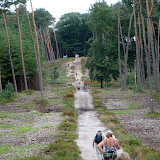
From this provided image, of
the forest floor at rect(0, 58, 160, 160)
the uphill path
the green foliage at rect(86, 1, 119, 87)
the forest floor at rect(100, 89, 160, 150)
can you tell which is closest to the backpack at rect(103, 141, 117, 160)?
the uphill path

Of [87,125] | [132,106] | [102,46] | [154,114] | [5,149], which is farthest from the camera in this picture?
[102,46]

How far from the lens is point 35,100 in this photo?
36719 mm

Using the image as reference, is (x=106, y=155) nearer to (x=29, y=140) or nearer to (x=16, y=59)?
(x=29, y=140)

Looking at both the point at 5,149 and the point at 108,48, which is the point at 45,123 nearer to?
the point at 5,149

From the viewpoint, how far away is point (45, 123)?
2308cm

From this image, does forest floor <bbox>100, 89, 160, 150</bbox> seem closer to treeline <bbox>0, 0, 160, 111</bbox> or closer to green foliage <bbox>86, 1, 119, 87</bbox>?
treeline <bbox>0, 0, 160, 111</bbox>

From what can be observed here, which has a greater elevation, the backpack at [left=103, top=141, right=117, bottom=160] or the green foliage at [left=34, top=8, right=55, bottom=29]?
the green foliage at [left=34, top=8, right=55, bottom=29]

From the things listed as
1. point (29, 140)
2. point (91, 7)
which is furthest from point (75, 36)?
point (29, 140)

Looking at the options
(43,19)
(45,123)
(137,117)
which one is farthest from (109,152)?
(43,19)

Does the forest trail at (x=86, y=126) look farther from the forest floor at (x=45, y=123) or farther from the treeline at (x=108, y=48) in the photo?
the treeline at (x=108, y=48)

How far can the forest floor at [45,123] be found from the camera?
15.4m

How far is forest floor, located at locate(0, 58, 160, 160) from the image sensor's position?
15430 millimetres

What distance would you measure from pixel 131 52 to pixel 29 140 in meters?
43.5

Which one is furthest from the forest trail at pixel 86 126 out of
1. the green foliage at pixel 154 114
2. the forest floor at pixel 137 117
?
the green foliage at pixel 154 114
